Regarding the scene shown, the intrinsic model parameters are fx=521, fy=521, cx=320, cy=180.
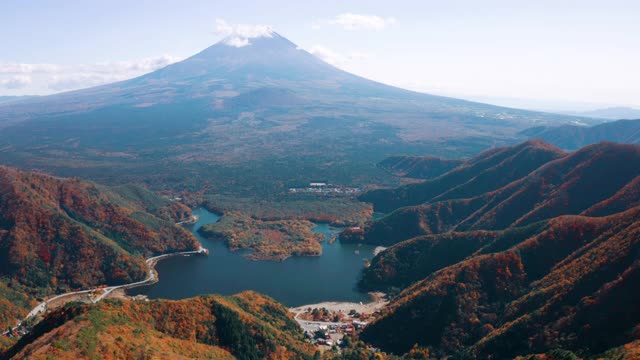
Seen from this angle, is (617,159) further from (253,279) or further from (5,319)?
(5,319)

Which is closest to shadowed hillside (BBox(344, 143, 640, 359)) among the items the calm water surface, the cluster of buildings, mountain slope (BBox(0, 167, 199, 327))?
the calm water surface

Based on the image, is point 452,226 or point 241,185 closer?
point 452,226

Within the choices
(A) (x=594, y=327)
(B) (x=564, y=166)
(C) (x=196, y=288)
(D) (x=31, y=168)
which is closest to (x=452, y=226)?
(B) (x=564, y=166)

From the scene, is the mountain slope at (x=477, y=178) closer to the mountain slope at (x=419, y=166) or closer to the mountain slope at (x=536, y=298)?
the mountain slope at (x=419, y=166)

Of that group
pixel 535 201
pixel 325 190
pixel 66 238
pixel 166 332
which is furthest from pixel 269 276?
pixel 325 190

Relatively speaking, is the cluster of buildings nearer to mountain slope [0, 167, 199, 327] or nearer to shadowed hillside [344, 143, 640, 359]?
shadowed hillside [344, 143, 640, 359]

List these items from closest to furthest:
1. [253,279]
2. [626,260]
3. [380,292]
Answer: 1. [626,260]
2. [380,292]
3. [253,279]
